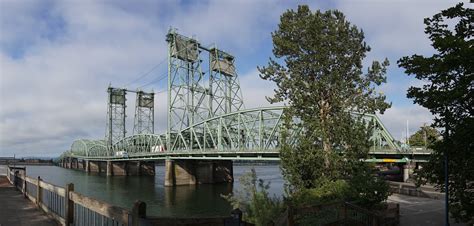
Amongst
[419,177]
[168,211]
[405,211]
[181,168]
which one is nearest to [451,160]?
[419,177]

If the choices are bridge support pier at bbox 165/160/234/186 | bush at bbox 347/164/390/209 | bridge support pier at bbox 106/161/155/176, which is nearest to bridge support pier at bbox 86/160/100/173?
bridge support pier at bbox 106/161/155/176

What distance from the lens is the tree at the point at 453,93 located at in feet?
32.8

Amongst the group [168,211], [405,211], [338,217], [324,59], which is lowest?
[168,211]

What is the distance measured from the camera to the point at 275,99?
23.5 m

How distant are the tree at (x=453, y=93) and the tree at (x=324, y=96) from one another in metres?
9.07

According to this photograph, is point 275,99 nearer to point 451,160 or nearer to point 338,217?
point 338,217

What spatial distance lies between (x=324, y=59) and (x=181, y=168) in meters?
71.5

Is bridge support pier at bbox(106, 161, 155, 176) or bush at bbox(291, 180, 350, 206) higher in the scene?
bush at bbox(291, 180, 350, 206)

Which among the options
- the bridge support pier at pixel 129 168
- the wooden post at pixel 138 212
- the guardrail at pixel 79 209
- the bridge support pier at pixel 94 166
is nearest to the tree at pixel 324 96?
the guardrail at pixel 79 209

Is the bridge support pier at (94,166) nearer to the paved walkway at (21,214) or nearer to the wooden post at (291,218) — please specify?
the paved walkway at (21,214)

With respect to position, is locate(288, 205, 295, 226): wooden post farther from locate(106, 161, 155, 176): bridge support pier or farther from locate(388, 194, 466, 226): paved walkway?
locate(106, 161, 155, 176): bridge support pier

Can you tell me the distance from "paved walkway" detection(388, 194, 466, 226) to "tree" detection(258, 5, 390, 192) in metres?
4.82

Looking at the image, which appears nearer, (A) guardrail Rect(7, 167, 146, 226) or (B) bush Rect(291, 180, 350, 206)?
(A) guardrail Rect(7, 167, 146, 226)

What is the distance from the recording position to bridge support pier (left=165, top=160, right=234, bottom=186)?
87.4 meters
